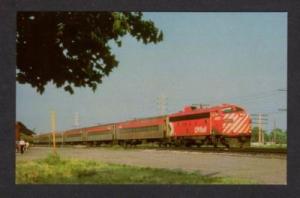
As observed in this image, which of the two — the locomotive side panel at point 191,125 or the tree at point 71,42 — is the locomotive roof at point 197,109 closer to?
the locomotive side panel at point 191,125

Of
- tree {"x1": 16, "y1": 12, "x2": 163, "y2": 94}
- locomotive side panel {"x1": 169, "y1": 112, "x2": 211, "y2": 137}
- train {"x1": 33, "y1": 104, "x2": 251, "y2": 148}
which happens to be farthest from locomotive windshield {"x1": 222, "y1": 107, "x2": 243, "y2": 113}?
tree {"x1": 16, "y1": 12, "x2": 163, "y2": 94}

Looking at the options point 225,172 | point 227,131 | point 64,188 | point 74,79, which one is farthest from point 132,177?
point 227,131

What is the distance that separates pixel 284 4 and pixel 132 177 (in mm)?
6331

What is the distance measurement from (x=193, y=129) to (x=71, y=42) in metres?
17.8

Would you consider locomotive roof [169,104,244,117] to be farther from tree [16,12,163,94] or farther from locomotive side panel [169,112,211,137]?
tree [16,12,163,94]

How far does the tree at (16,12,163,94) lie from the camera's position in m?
8.41

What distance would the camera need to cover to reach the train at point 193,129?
24.5m

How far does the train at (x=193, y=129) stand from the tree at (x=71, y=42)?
16.0m

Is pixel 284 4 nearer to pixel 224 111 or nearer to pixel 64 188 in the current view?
pixel 64 188

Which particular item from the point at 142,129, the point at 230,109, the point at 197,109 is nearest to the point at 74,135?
the point at 142,129

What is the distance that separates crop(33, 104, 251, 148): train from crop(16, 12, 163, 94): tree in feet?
52.6

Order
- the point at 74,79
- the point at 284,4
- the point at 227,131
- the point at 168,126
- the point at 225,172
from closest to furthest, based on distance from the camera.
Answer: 1. the point at 284,4
2. the point at 74,79
3. the point at 225,172
4. the point at 227,131
5. the point at 168,126

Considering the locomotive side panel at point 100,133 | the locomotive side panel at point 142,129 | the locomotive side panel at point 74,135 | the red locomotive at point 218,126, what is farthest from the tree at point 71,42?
the locomotive side panel at point 74,135

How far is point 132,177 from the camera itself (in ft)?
37.7
